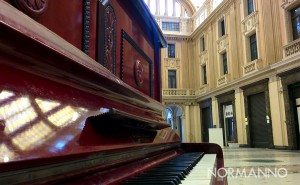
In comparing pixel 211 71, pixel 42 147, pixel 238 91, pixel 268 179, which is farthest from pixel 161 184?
pixel 211 71

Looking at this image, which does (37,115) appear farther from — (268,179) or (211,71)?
(211,71)

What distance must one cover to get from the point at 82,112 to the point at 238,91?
53.5 feet

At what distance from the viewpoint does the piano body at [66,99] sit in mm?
461

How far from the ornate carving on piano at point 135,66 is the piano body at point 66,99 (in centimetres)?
6

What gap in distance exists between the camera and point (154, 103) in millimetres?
1770

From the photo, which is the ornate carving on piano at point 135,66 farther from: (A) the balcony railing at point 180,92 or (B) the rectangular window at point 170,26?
(B) the rectangular window at point 170,26

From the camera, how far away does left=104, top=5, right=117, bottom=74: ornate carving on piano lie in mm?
1220

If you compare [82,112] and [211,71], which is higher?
[211,71]

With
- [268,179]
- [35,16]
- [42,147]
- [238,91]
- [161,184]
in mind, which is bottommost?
[268,179]

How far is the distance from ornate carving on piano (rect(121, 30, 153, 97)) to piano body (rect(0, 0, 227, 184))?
0.19 feet

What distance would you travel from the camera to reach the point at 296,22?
40.0ft

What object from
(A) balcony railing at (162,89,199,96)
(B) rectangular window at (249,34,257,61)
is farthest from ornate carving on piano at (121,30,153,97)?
(A) balcony railing at (162,89,199,96)

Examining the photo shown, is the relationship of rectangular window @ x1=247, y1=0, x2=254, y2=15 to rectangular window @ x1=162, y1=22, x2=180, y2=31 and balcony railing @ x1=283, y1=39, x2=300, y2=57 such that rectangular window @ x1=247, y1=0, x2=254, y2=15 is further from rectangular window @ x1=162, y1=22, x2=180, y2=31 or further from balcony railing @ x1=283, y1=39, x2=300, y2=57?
rectangular window @ x1=162, y1=22, x2=180, y2=31

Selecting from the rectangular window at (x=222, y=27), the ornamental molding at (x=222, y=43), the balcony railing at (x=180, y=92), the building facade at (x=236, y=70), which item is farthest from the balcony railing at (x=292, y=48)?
the balcony railing at (x=180, y=92)
